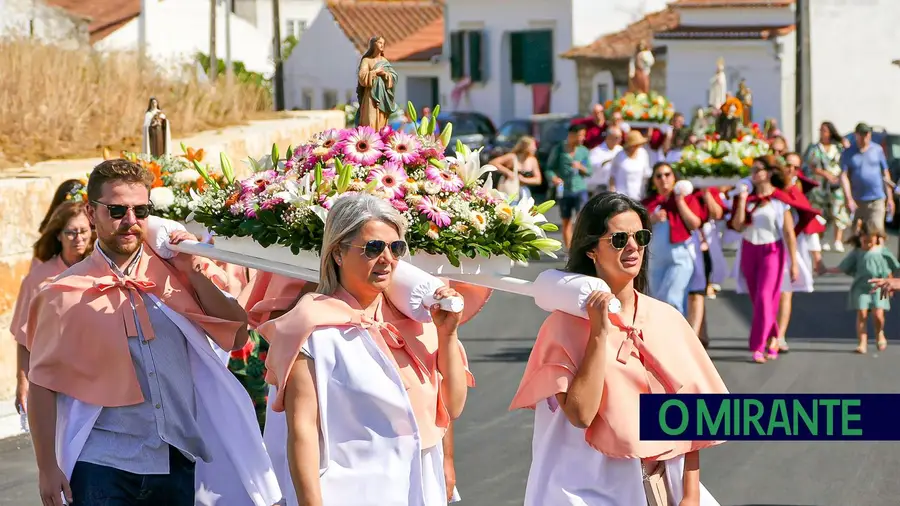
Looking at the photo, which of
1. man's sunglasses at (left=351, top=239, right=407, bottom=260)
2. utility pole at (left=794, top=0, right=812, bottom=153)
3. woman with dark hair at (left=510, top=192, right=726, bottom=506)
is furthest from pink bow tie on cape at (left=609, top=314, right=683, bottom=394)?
utility pole at (left=794, top=0, right=812, bottom=153)

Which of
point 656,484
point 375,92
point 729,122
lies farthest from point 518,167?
point 656,484

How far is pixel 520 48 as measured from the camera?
61875mm

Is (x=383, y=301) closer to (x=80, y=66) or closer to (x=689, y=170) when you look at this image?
(x=689, y=170)

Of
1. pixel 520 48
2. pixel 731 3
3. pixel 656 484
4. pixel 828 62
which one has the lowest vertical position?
pixel 656 484

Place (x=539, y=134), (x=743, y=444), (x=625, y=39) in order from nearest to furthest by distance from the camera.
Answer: (x=743, y=444) < (x=539, y=134) < (x=625, y=39)

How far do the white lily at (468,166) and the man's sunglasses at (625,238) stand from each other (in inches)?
58.8

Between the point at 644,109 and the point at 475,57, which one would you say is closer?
the point at 644,109

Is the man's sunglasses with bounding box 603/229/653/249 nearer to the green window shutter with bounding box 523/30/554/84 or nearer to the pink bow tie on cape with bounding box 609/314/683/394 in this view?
the pink bow tie on cape with bounding box 609/314/683/394

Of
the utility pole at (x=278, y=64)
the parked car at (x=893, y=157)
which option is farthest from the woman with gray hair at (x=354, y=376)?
the utility pole at (x=278, y=64)

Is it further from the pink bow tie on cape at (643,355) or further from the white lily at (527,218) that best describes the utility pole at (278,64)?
the pink bow tie on cape at (643,355)

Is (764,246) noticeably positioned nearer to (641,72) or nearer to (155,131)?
(155,131)

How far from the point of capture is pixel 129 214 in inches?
251

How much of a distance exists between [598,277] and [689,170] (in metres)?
15.6

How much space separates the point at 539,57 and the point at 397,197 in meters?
54.5
